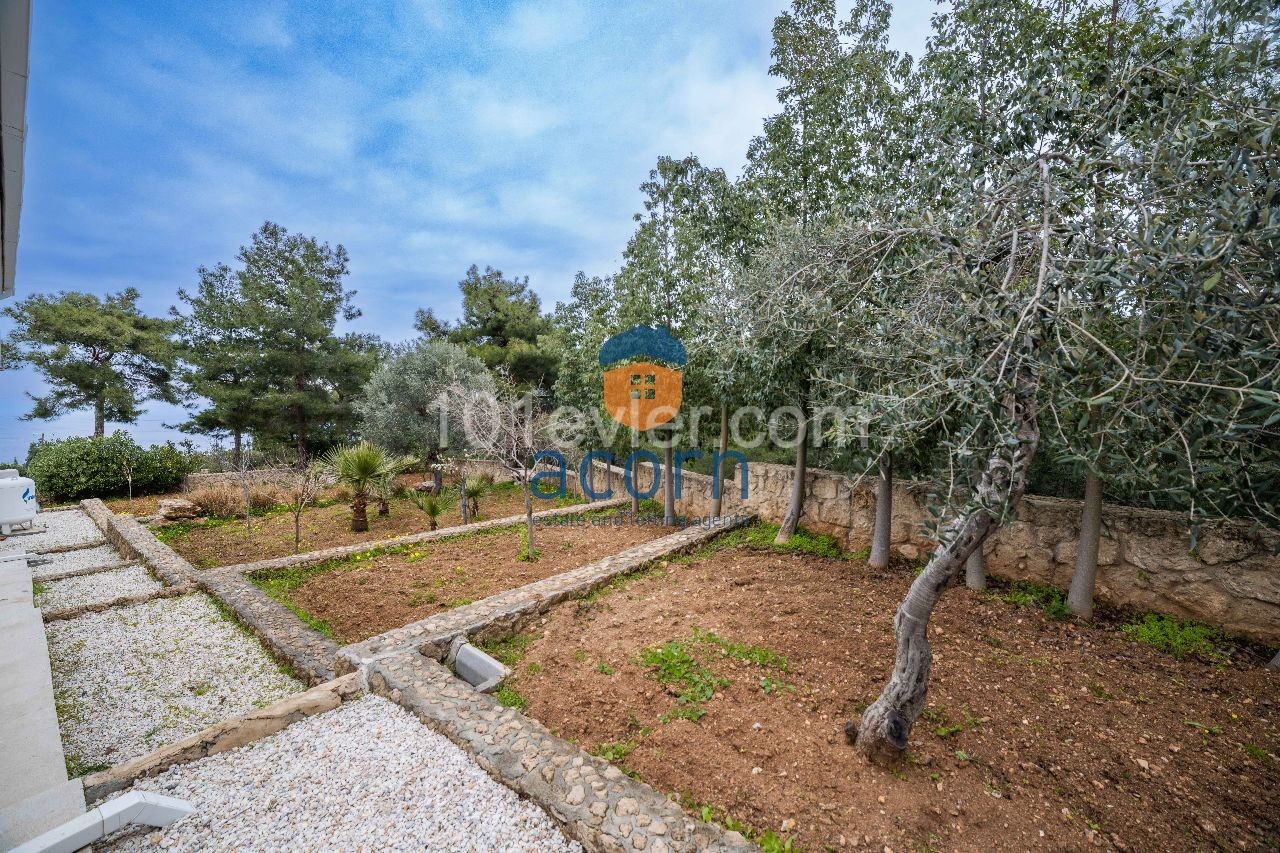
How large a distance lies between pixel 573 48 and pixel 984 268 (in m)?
8.13

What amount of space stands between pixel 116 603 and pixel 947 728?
26.8 feet

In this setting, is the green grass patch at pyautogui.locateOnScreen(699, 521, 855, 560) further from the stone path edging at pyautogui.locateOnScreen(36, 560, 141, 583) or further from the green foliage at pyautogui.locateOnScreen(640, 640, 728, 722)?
the stone path edging at pyautogui.locateOnScreen(36, 560, 141, 583)

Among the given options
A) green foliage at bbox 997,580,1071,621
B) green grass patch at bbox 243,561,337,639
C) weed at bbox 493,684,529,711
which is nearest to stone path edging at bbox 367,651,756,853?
weed at bbox 493,684,529,711

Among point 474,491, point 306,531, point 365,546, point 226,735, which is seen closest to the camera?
point 226,735

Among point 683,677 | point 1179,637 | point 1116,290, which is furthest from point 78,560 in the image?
point 1179,637

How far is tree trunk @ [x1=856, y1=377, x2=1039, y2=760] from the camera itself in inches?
89.3

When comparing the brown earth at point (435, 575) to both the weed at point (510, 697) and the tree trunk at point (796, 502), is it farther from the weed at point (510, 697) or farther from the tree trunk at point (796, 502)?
the tree trunk at point (796, 502)

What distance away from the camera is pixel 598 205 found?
21531mm

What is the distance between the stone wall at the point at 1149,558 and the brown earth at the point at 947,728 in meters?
0.71

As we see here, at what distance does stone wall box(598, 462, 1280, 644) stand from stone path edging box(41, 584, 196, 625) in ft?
24.8

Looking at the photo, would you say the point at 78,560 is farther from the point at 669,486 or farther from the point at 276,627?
the point at 669,486

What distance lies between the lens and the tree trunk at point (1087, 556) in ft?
13.9

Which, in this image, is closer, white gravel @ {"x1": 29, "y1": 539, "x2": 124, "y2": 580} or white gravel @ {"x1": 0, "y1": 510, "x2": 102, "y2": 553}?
white gravel @ {"x1": 29, "y1": 539, "x2": 124, "y2": 580}

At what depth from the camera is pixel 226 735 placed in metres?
2.90
